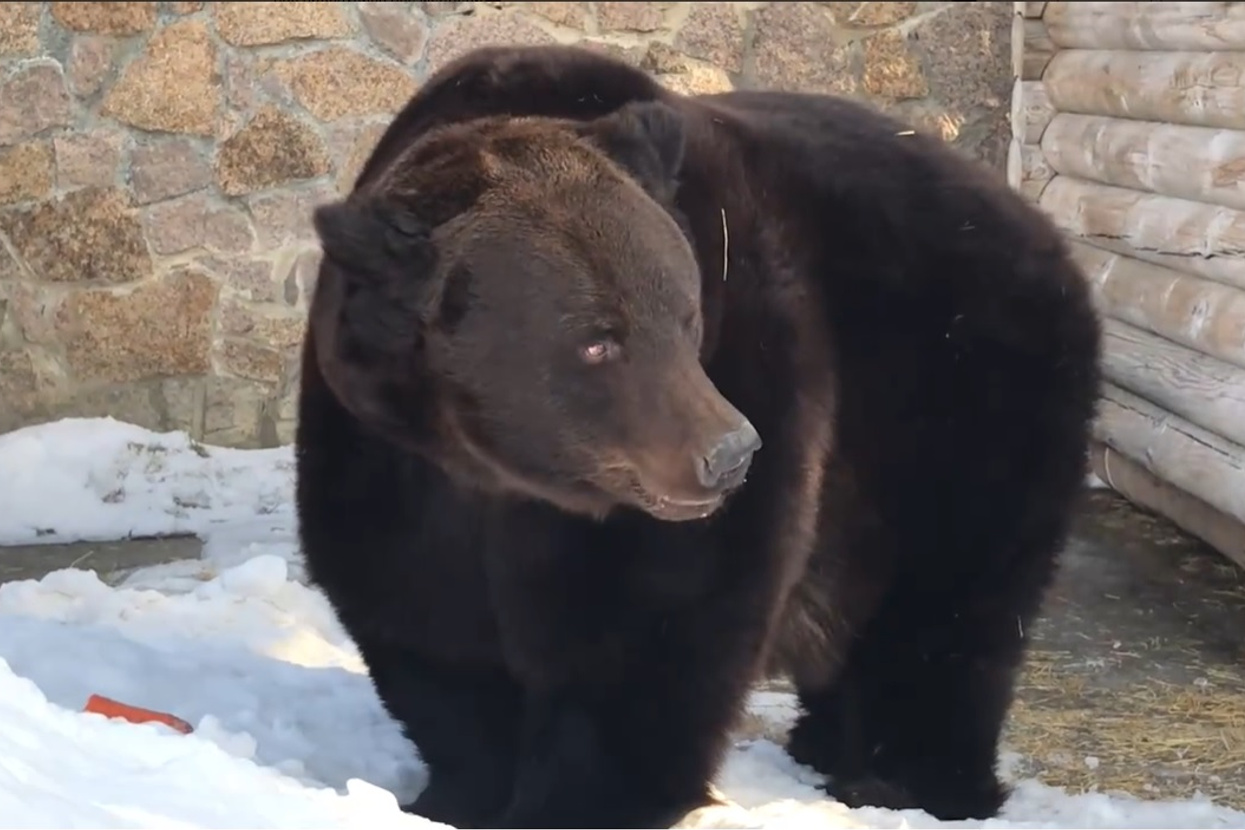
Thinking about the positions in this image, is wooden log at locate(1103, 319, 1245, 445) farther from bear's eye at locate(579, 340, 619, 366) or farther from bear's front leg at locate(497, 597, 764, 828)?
bear's eye at locate(579, 340, 619, 366)

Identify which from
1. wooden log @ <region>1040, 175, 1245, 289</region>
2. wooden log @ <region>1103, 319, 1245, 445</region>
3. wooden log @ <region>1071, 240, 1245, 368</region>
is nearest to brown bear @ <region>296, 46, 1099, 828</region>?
wooden log @ <region>1071, 240, 1245, 368</region>

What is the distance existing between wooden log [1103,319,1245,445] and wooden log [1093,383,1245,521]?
5 cm

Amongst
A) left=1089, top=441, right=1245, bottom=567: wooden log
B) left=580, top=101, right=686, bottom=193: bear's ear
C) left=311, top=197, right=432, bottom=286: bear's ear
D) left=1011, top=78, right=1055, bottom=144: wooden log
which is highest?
left=580, top=101, right=686, bottom=193: bear's ear

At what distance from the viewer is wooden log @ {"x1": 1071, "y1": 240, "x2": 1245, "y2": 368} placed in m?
5.92

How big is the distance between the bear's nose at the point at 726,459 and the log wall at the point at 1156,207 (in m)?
3.14

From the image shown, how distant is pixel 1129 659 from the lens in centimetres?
520

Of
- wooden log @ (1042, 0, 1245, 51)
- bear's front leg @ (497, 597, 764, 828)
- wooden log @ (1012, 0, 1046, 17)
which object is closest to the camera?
bear's front leg @ (497, 597, 764, 828)

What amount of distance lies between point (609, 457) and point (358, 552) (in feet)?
2.29

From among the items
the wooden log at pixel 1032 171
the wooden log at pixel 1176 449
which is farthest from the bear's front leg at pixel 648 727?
the wooden log at pixel 1032 171

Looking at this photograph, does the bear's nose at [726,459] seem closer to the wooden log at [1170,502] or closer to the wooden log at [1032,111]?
the wooden log at [1170,502]

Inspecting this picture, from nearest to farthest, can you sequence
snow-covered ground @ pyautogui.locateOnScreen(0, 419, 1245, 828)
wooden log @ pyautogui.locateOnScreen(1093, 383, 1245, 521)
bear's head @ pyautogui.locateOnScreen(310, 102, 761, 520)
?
1. snow-covered ground @ pyautogui.locateOnScreen(0, 419, 1245, 828)
2. bear's head @ pyautogui.locateOnScreen(310, 102, 761, 520)
3. wooden log @ pyautogui.locateOnScreen(1093, 383, 1245, 521)

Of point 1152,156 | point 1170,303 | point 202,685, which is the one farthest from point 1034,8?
point 202,685

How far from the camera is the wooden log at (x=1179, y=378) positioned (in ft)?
19.2

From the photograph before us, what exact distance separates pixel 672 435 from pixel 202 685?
74.4 inches
